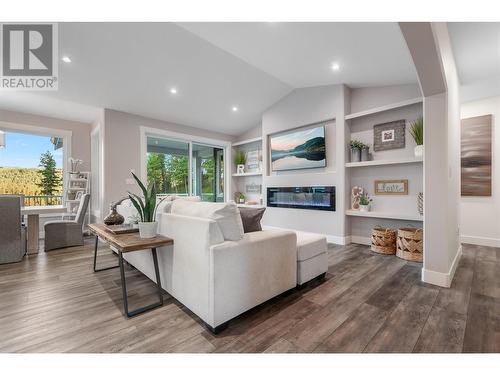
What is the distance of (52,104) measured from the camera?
4223 mm

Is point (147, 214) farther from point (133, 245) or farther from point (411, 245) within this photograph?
point (411, 245)

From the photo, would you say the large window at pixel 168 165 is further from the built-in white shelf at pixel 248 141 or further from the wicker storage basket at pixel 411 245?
the wicker storage basket at pixel 411 245

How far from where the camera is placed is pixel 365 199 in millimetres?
3857

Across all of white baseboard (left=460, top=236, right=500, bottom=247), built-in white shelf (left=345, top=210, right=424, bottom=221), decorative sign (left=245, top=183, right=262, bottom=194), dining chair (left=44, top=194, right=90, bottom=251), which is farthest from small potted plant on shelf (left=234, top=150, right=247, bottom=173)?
white baseboard (left=460, top=236, right=500, bottom=247)

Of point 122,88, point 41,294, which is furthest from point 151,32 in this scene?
point 41,294

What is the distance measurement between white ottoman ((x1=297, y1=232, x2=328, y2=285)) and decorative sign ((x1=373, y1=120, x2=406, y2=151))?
2.28m

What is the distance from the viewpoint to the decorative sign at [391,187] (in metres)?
3.59

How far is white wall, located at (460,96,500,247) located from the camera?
3709 millimetres

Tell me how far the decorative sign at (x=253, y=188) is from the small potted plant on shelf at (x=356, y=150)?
8.50 feet

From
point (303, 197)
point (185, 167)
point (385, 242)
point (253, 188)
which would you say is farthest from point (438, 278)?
point (185, 167)

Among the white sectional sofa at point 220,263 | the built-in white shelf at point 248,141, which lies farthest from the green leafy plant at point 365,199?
the built-in white shelf at point 248,141

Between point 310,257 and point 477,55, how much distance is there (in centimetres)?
313
